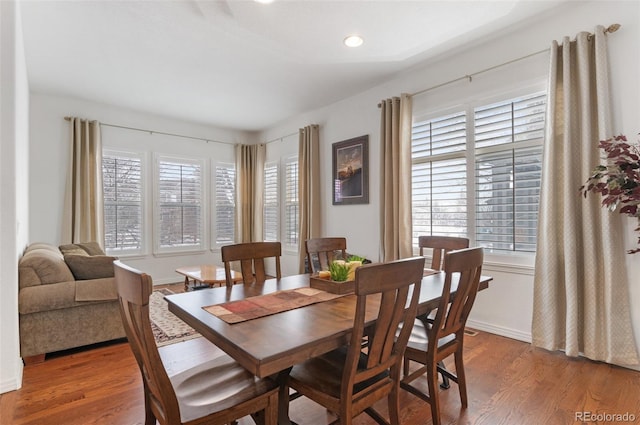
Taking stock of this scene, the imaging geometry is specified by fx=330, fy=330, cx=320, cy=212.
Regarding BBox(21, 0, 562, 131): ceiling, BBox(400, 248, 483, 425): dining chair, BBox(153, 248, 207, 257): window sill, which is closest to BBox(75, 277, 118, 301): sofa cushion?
BBox(21, 0, 562, 131): ceiling

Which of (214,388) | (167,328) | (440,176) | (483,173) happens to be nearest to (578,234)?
(483,173)

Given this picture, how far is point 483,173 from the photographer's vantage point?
3.28m

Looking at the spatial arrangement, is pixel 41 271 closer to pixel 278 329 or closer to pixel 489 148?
pixel 278 329

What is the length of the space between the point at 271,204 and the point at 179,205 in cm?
161

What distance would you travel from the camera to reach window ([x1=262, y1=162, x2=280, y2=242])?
6.11 m

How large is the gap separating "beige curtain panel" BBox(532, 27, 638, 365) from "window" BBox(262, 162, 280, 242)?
14.1ft

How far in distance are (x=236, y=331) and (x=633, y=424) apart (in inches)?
87.2

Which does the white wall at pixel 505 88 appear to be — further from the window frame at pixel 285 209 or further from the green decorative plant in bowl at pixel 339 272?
the green decorative plant in bowl at pixel 339 272

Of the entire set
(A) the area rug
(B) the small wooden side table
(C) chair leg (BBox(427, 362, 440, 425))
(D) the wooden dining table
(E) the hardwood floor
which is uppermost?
(D) the wooden dining table

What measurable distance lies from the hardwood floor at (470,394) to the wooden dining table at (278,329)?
0.75 m

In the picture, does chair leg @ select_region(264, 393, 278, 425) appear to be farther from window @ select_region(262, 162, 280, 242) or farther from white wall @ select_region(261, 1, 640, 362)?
window @ select_region(262, 162, 280, 242)

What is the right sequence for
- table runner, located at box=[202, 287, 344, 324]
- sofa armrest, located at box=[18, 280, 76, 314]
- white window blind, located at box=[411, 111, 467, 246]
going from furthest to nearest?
white window blind, located at box=[411, 111, 467, 246] < sofa armrest, located at box=[18, 280, 76, 314] < table runner, located at box=[202, 287, 344, 324]

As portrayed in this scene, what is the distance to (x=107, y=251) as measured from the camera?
5039mm

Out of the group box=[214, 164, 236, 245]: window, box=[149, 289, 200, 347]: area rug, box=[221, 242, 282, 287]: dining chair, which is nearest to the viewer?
box=[221, 242, 282, 287]: dining chair
